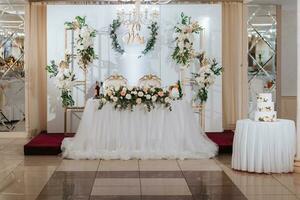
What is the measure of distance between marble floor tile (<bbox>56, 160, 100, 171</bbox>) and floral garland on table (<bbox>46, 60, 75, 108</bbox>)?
2.31 m

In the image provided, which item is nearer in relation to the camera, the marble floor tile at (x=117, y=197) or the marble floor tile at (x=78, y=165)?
the marble floor tile at (x=117, y=197)

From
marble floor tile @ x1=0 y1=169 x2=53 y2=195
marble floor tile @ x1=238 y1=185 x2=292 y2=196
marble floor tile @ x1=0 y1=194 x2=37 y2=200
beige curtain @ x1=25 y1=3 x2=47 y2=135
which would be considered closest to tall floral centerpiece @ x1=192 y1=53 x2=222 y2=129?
beige curtain @ x1=25 y1=3 x2=47 y2=135

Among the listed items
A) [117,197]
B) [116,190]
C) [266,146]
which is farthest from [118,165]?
[266,146]

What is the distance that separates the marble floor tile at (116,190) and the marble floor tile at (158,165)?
118 cm

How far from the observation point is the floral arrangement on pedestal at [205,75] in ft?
33.5

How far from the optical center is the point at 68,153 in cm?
838

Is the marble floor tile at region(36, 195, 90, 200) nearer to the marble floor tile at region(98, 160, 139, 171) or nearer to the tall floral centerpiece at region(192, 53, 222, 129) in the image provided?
the marble floor tile at region(98, 160, 139, 171)

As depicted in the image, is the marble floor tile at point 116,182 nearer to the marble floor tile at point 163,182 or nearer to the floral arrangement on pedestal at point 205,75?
the marble floor tile at point 163,182

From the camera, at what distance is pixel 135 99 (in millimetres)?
8312

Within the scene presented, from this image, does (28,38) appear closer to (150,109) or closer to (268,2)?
(150,109)

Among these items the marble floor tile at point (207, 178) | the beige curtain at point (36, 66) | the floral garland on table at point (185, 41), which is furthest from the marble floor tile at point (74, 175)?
the floral garland on table at point (185, 41)

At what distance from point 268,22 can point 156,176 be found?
551cm

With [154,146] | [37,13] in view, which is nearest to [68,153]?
[154,146]

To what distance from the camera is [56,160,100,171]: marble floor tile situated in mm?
7496
